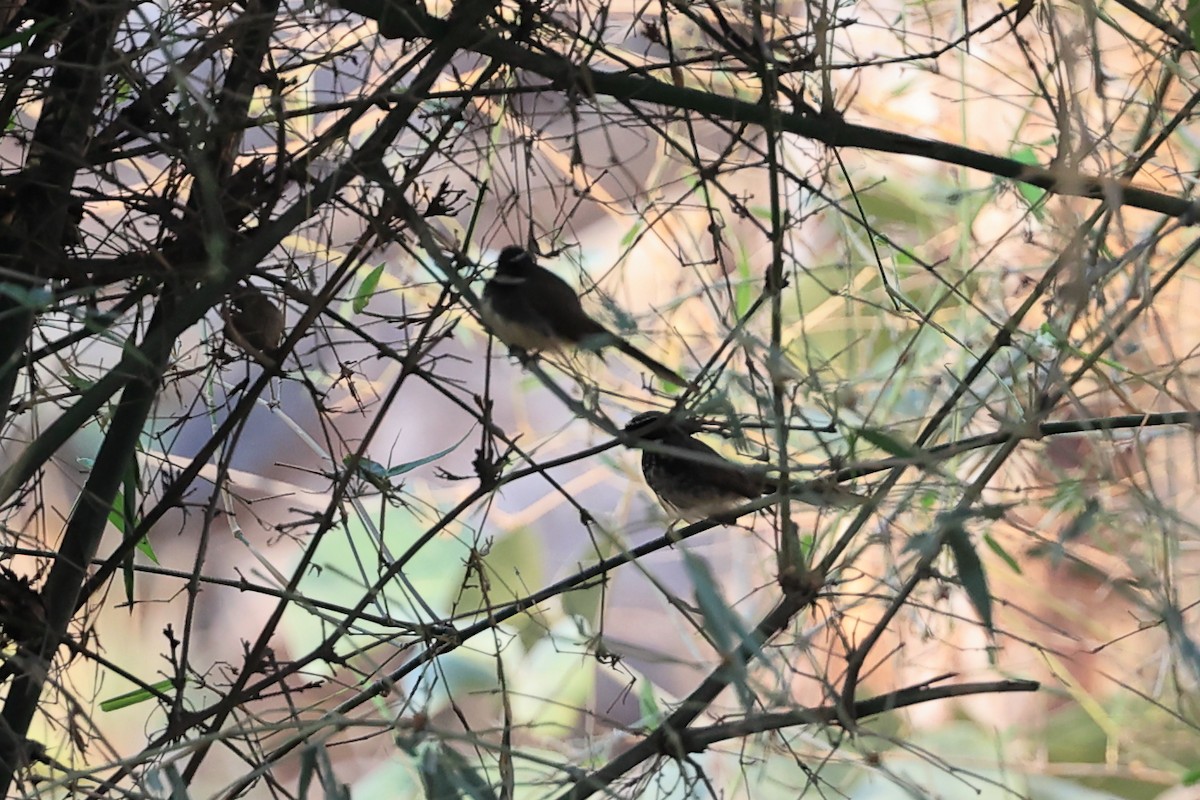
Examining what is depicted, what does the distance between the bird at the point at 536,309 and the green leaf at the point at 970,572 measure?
45cm

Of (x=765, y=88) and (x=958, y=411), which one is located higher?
(x=765, y=88)

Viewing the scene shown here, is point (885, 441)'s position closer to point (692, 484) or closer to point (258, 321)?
point (258, 321)

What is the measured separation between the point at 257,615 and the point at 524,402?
0.55 metres

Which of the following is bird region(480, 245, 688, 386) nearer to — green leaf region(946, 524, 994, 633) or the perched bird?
the perched bird

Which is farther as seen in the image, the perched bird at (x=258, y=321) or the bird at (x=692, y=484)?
the bird at (x=692, y=484)

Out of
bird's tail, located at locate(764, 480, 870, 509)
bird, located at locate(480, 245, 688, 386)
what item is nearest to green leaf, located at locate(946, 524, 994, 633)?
bird's tail, located at locate(764, 480, 870, 509)

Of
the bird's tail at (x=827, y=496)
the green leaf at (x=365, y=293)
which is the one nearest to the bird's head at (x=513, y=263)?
the green leaf at (x=365, y=293)

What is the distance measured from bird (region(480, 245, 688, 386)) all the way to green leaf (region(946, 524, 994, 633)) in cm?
45

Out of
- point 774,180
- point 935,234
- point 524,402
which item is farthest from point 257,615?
point 774,180

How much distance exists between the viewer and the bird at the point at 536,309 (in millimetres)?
1198

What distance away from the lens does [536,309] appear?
1269 millimetres

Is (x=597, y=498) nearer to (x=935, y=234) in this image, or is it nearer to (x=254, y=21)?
(x=935, y=234)

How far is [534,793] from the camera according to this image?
153cm

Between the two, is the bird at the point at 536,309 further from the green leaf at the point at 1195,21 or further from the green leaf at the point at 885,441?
the green leaf at the point at 1195,21
